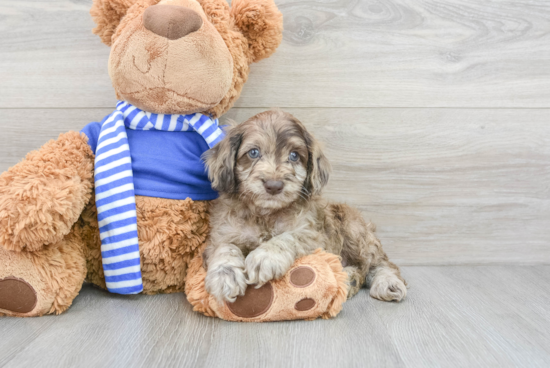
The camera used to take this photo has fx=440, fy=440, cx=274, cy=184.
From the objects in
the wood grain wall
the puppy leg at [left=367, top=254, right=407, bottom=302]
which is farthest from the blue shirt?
the puppy leg at [left=367, top=254, right=407, bottom=302]

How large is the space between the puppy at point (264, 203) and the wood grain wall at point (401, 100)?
1.89 ft

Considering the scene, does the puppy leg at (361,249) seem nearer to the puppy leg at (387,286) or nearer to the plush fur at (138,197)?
the puppy leg at (387,286)

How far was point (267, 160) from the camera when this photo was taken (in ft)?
5.53

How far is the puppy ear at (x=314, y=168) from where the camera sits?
5.82ft

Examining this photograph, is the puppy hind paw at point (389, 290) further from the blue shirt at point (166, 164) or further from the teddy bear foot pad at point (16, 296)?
the teddy bear foot pad at point (16, 296)

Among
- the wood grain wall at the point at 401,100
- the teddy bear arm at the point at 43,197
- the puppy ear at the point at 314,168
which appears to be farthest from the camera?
the wood grain wall at the point at 401,100

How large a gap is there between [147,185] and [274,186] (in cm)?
57

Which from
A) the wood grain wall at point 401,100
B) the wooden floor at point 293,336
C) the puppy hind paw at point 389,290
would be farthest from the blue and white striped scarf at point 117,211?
the puppy hind paw at point 389,290

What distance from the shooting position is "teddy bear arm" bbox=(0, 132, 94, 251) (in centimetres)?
150

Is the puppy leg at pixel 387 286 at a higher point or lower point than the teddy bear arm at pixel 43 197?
lower

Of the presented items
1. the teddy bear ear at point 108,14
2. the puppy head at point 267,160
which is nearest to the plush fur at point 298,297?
the puppy head at point 267,160

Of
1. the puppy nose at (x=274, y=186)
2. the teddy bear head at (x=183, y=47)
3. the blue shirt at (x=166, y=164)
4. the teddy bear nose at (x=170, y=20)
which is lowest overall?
the blue shirt at (x=166, y=164)

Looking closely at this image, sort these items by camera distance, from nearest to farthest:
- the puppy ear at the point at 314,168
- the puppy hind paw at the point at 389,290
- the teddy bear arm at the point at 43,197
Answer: the teddy bear arm at the point at 43,197 < the puppy ear at the point at 314,168 < the puppy hind paw at the point at 389,290

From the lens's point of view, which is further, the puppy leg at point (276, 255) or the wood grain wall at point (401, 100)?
the wood grain wall at point (401, 100)
